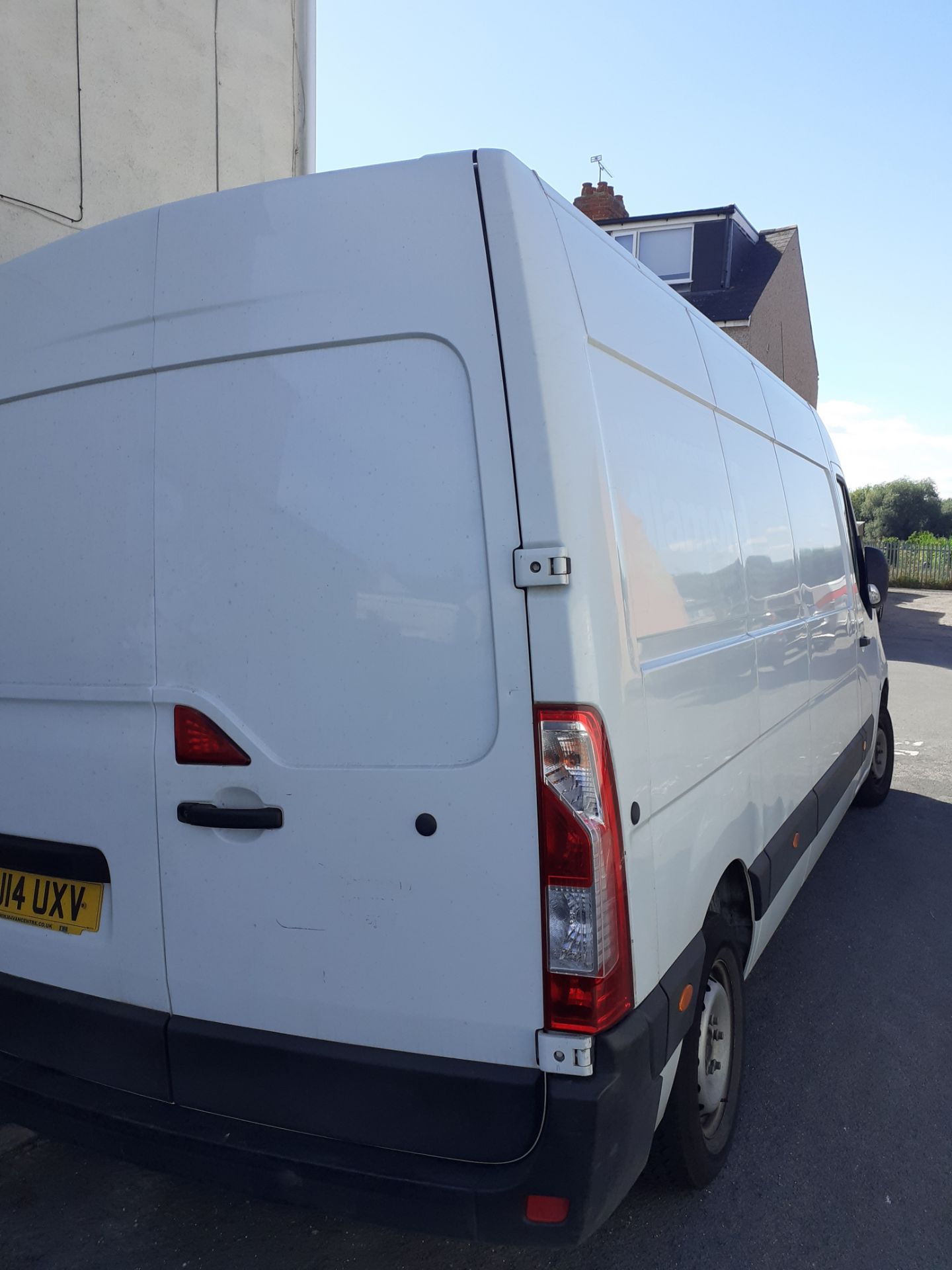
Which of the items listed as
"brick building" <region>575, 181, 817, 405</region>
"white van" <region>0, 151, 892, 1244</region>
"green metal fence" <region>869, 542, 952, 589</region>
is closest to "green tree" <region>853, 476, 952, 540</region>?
"green metal fence" <region>869, 542, 952, 589</region>

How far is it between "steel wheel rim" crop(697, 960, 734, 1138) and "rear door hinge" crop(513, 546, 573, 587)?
1.37 m

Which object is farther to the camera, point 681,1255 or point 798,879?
point 798,879

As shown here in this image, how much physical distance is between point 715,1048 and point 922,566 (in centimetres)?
3542

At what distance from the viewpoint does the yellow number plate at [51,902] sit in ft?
7.70

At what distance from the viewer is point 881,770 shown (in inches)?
265

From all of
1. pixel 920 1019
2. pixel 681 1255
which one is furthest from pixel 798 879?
pixel 681 1255

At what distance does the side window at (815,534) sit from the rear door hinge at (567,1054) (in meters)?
2.40

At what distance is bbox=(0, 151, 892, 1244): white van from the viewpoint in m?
1.95

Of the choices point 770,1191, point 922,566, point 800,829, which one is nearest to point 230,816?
point 770,1191

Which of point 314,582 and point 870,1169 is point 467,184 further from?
point 870,1169

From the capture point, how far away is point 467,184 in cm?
200

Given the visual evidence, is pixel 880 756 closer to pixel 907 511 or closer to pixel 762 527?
pixel 762 527

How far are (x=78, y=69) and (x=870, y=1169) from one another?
618 centimetres

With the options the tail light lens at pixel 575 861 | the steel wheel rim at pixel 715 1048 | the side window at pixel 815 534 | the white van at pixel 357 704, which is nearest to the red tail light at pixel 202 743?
the white van at pixel 357 704
